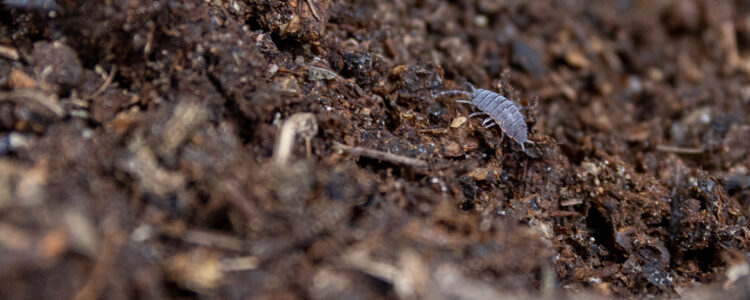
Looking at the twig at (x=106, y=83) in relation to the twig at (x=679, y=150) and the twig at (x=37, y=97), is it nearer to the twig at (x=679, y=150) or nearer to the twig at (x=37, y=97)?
the twig at (x=37, y=97)

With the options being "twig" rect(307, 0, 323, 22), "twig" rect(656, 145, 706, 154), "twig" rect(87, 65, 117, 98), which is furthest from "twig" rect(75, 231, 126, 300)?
"twig" rect(656, 145, 706, 154)

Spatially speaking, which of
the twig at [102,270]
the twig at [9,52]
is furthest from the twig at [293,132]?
the twig at [9,52]

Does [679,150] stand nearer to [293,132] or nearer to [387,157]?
[387,157]

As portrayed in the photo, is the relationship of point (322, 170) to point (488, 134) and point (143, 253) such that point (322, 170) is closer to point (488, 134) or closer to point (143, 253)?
point (143, 253)

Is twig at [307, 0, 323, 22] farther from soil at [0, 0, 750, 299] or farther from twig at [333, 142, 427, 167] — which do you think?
twig at [333, 142, 427, 167]

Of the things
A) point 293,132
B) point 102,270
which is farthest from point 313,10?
point 102,270

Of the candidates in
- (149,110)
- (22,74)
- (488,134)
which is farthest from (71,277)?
(488,134)
